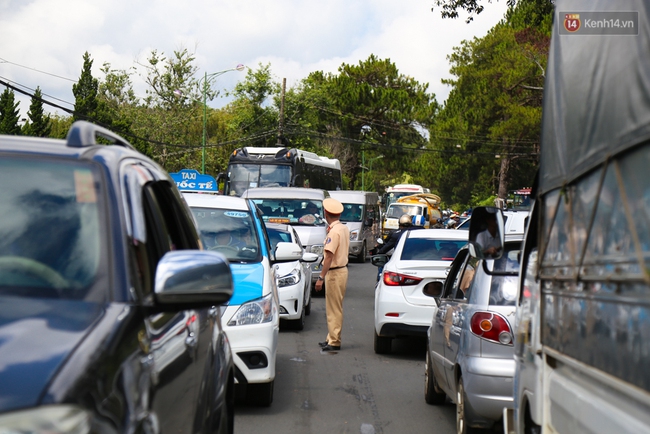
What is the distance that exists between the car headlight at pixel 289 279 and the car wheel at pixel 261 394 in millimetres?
4945

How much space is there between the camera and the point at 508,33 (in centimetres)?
6191

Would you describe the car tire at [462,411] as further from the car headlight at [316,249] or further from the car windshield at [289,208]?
the car windshield at [289,208]

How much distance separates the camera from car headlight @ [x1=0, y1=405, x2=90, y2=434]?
2035mm

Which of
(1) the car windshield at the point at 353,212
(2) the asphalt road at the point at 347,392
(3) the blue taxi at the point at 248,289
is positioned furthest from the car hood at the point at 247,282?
(1) the car windshield at the point at 353,212

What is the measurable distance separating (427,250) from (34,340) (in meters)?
9.79

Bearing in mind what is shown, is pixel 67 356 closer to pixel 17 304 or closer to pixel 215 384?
pixel 17 304

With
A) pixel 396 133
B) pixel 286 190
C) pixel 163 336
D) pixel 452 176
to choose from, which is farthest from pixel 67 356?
pixel 396 133

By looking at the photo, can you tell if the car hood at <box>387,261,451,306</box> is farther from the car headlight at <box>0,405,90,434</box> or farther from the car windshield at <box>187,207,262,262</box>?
the car headlight at <box>0,405,90,434</box>

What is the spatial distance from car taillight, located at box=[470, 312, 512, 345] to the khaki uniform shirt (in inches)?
191

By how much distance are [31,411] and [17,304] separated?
65cm

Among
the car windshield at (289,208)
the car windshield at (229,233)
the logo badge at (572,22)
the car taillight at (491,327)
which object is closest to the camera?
the logo badge at (572,22)

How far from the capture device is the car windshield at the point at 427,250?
11836 millimetres
